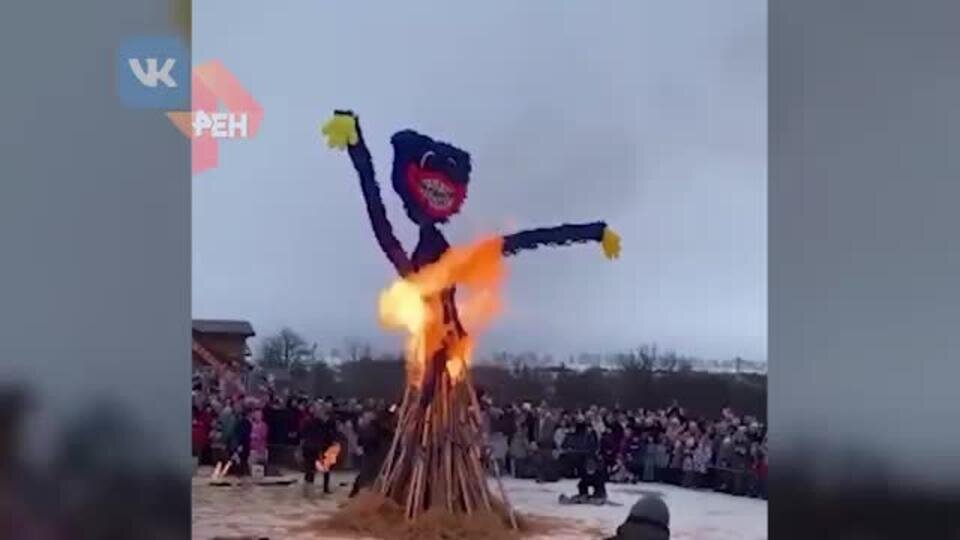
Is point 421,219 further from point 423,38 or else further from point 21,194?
point 21,194

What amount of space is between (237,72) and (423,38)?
36 cm

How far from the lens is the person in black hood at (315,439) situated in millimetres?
2973

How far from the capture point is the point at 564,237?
3.00 meters

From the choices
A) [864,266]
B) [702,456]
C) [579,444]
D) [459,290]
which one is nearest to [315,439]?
[459,290]

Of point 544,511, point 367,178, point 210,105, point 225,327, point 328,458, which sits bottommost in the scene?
point 544,511

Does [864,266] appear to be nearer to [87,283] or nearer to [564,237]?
[564,237]

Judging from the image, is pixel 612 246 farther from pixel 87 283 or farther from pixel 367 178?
pixel 87 283

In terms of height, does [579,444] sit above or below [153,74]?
below

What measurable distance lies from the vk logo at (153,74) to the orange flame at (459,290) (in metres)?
0.55

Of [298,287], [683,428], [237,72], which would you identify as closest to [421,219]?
[298,287]

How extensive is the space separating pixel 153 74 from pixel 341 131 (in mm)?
374

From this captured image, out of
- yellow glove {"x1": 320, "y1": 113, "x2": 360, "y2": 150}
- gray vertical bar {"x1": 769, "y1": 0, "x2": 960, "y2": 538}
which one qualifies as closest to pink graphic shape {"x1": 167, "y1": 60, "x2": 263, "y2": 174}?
yellow glove {"x1": 320, "y1": 113, "x2": 360, "y2": 150}

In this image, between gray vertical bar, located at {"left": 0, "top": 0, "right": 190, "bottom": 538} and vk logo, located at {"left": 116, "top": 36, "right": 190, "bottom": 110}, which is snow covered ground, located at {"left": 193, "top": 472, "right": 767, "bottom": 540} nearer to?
gray vertical bar, located at {"left": 0, "top": 0, "right": 190, "bottom": 538}

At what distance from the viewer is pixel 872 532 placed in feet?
9.94
